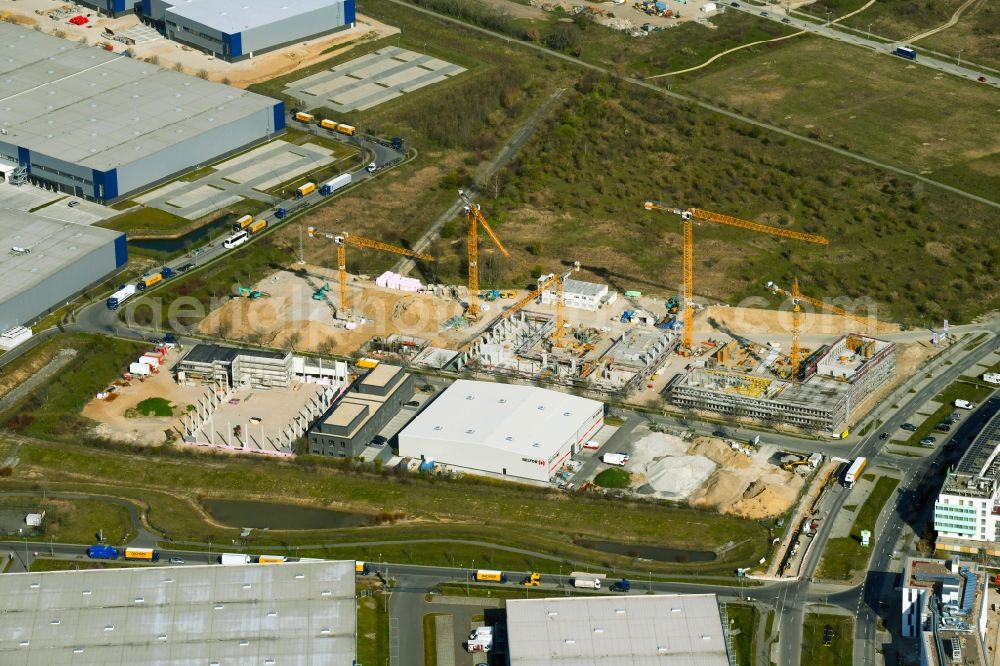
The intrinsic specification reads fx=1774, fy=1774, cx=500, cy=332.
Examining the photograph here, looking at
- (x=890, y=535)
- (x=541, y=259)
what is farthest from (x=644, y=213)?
(x=890, y=535)

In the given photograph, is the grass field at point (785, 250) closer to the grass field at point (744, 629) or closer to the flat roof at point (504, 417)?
the flat roof at point (504, 417)

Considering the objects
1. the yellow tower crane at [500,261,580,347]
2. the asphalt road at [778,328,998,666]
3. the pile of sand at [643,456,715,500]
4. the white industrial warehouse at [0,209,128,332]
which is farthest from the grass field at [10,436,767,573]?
the yellow tower crane at [500,261,580,347]

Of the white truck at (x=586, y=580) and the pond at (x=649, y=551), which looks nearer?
the white truck at (x=586, y=580)

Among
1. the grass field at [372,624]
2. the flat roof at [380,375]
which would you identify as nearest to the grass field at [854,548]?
the grass field at [372,624]

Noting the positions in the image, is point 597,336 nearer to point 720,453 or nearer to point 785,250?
point 720,453

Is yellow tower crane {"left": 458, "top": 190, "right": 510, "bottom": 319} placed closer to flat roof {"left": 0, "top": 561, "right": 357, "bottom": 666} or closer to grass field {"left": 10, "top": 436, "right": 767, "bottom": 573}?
grass field {"left": 10, "top": 436, "right": 767, "bottom": 573}

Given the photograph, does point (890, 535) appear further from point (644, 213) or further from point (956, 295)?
point (644, 213)

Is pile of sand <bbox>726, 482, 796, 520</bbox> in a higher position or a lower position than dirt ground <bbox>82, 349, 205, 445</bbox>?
higher
